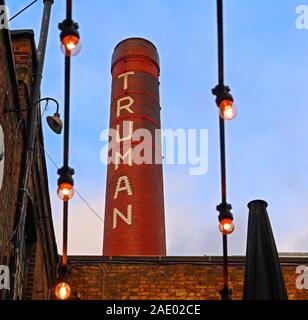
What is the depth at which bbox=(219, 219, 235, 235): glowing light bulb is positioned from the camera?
555cm

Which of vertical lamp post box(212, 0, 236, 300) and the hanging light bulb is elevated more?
vertical lamp post box(212, 0, 236, 300)

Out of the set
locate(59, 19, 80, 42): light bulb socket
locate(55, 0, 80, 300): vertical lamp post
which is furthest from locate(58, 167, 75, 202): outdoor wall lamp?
locate(59, 19, 80, 42): light bulb socket

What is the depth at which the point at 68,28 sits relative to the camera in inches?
185

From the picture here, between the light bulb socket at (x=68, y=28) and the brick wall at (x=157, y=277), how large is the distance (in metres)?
10.5

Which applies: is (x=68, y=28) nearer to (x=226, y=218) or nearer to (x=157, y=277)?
(x=226, y=218)

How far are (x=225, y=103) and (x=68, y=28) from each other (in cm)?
129

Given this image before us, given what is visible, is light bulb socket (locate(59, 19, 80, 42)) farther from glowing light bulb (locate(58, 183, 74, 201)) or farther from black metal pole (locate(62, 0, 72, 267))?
glowing light bulb (locate(58, 183, 74, 201))

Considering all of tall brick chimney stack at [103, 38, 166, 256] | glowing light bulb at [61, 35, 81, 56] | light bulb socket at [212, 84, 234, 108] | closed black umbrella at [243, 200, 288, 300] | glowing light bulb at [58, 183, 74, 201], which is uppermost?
tall brick chimney stack at [103, 38, 166, 256]

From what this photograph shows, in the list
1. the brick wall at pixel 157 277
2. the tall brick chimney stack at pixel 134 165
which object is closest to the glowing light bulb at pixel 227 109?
the brick wall at pixel 157 277

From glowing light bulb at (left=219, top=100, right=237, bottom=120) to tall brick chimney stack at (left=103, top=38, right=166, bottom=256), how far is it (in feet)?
48.8

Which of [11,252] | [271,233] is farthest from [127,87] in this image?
[271,233]

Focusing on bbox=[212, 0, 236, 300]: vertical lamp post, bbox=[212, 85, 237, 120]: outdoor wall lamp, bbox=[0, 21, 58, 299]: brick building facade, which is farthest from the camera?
bbox=[0, 21, 58, 299]: brick building facade

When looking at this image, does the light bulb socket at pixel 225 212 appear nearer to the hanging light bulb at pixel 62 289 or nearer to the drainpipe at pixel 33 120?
the hanging light bulb at pixel 62 289
